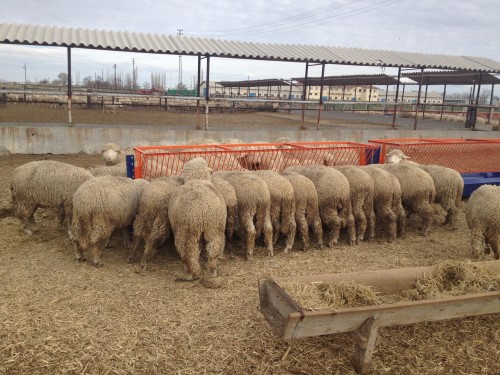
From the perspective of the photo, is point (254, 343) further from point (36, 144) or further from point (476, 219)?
point (36, 144)

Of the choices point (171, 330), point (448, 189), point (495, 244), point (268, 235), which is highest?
point (448, 189)

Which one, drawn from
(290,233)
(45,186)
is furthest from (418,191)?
(45,186)

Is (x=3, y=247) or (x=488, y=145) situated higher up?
(x=488, y=145)

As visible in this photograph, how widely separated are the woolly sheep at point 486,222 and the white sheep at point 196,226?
352cm

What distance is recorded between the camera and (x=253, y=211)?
597cm

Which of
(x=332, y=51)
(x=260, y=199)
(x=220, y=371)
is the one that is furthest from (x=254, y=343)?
(x=332, y=51)

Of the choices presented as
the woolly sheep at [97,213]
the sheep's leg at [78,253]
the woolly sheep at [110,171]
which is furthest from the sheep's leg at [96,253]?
the woolly sheep at [110,171]

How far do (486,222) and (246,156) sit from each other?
4.48 meters

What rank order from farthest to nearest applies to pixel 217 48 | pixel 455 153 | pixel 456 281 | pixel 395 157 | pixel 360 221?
1. pixel 217 48
2. pixel 455 153
3. pixel 395 157
4. pixel 360 221
5. pixel 456 281

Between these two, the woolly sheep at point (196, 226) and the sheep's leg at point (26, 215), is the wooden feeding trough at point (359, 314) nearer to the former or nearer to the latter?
the woolly sheep at point (196, 226)

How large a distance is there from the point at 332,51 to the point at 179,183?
13185 mm

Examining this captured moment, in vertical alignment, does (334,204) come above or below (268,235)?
above

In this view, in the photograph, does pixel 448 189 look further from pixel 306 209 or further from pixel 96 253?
pixel 96 253

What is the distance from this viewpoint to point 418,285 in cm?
435
